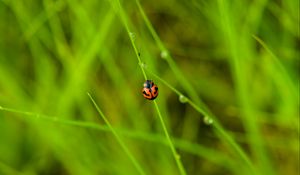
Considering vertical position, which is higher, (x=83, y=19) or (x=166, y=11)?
(x=166, y=11)

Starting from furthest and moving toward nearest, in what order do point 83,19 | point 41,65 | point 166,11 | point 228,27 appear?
point 166,11, point 41,65, point 83,19, point 228,27

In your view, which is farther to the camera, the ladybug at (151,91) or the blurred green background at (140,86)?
the blurred green background at (140,86)

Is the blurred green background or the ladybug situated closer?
the ladybug

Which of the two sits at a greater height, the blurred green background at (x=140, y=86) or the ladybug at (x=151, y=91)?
the blurred green background at (x=140, y=86)

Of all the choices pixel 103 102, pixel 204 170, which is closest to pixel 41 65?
pixel 103 102

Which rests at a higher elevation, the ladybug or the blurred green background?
the blurred green background

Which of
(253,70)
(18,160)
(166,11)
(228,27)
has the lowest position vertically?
(18,160)

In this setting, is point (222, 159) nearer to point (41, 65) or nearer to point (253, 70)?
point (253, 70)

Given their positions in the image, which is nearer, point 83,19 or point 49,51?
point 83,19
